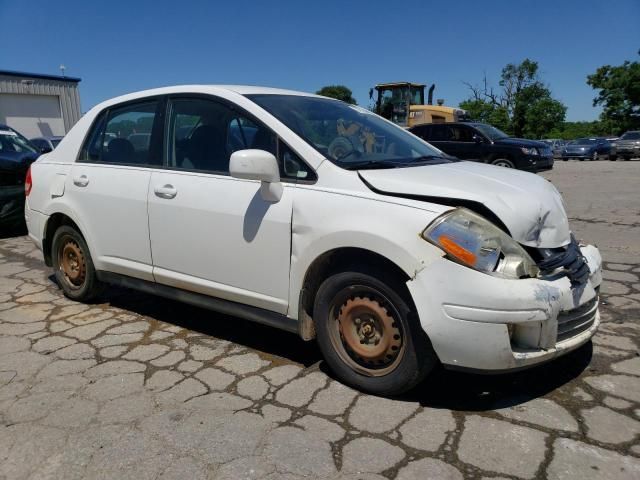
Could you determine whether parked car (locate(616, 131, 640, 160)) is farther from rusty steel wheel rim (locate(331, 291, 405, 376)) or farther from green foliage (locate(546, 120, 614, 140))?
green foliage (locate(546, 120, 614, 140))

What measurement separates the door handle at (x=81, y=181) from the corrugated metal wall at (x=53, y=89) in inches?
939

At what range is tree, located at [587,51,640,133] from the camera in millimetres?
51312

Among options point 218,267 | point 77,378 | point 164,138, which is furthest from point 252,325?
point 164,138

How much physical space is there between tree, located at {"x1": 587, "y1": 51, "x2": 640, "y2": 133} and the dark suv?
1833 inches

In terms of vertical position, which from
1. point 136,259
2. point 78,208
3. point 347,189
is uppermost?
point 347,189

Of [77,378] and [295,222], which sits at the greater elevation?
[295,222]

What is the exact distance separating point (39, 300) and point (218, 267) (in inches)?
91.7

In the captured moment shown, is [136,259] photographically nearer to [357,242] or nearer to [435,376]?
[357,242]

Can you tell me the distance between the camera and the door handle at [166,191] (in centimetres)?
335

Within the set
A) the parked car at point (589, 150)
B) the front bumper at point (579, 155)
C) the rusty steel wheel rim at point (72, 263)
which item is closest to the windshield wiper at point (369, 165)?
the rusty steel wheel rim at point (72, 263)

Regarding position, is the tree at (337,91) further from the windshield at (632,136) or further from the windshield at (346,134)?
the windshield at (346,134)

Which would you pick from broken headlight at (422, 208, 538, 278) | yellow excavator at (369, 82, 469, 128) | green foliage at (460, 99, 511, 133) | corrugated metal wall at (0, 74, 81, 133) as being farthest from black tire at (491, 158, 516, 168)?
green foliage at (460, 99, 511, 133)

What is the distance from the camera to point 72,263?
4.35m

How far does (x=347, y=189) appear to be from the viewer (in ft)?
8.89
